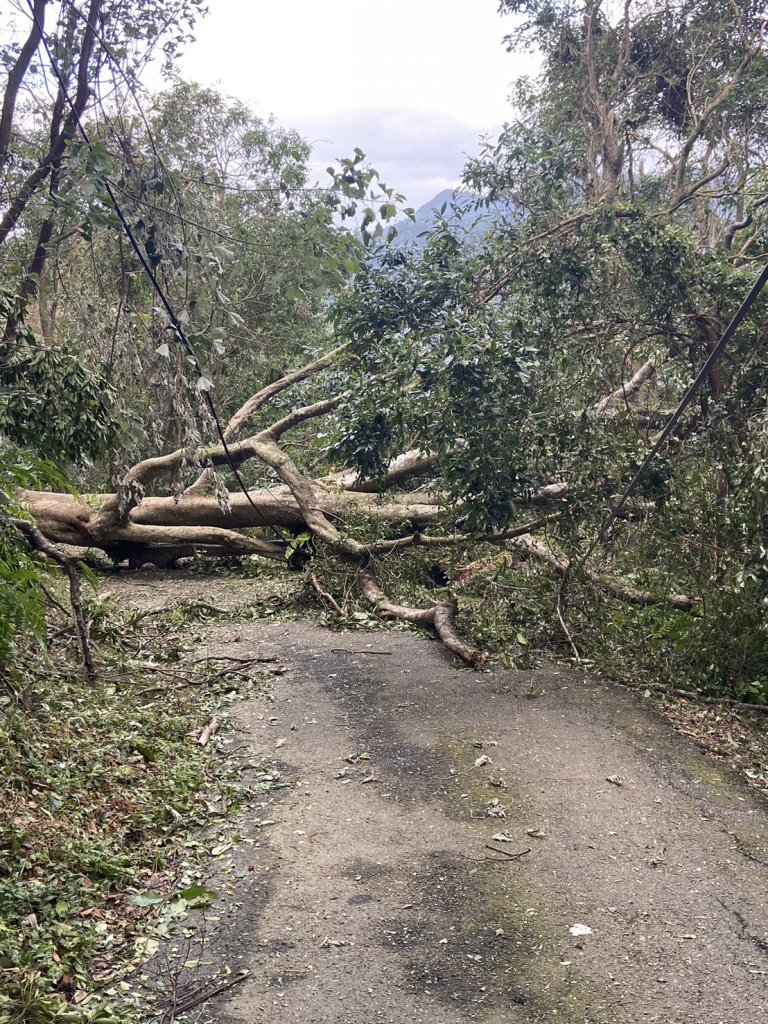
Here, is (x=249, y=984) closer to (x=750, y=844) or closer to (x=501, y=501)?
(x=750, y=844)

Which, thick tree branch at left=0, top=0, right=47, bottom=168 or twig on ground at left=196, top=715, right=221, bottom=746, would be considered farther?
thick tree branch at left=0, top=0, right=47, bottom=168

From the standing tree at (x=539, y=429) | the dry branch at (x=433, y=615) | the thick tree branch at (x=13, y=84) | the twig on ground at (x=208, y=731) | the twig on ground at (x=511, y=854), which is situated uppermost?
the thick tree branch at (x=13, y=84)

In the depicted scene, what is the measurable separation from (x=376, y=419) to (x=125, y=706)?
2862 mm

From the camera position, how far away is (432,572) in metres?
8.34

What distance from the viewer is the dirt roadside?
274cm

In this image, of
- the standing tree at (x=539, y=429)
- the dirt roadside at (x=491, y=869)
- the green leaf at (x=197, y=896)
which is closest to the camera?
the dirt roadside at (x=491, y=869)

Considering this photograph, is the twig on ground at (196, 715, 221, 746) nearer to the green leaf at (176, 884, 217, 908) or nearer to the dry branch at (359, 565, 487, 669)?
the green leaf at (176, 884, 217, 908)

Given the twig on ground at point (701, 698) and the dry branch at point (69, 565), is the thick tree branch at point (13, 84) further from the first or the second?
the twig on ground at point (701, 698)

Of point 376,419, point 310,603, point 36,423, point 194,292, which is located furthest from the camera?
point 310,603

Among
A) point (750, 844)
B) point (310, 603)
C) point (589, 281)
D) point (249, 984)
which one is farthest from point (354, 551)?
point (249, 984)

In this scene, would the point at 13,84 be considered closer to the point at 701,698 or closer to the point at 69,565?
the point at 69,565

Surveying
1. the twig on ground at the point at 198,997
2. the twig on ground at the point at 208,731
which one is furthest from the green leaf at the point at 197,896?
the twig on ground at the point at 208,731

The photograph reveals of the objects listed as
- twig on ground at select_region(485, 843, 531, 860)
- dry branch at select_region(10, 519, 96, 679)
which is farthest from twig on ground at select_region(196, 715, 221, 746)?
twig on ground at select_region(485, 843, 531, 860)

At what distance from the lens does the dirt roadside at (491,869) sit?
274cm
